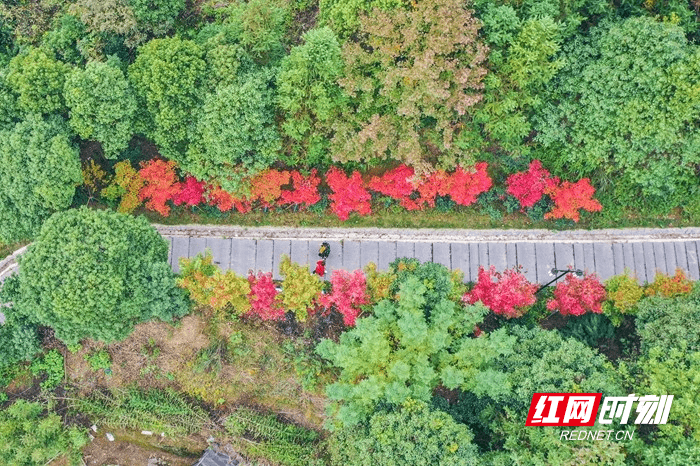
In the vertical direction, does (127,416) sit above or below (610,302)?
below

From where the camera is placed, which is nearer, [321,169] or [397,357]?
[397,357]

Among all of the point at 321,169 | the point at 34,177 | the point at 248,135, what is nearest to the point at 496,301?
the point at 321,169

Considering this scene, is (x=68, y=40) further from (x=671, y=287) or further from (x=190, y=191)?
(x=671, y=287)

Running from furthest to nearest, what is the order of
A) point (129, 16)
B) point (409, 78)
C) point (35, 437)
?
point (35, 437)
point (129, 16)
point (409, 78)

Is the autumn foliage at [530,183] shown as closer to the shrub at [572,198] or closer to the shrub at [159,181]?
the shrub at [572,198]

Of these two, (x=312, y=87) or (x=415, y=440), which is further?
(x=312, y=87)

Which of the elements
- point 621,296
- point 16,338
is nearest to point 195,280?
point 16,338

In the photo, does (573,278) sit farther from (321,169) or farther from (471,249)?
(321,169)
